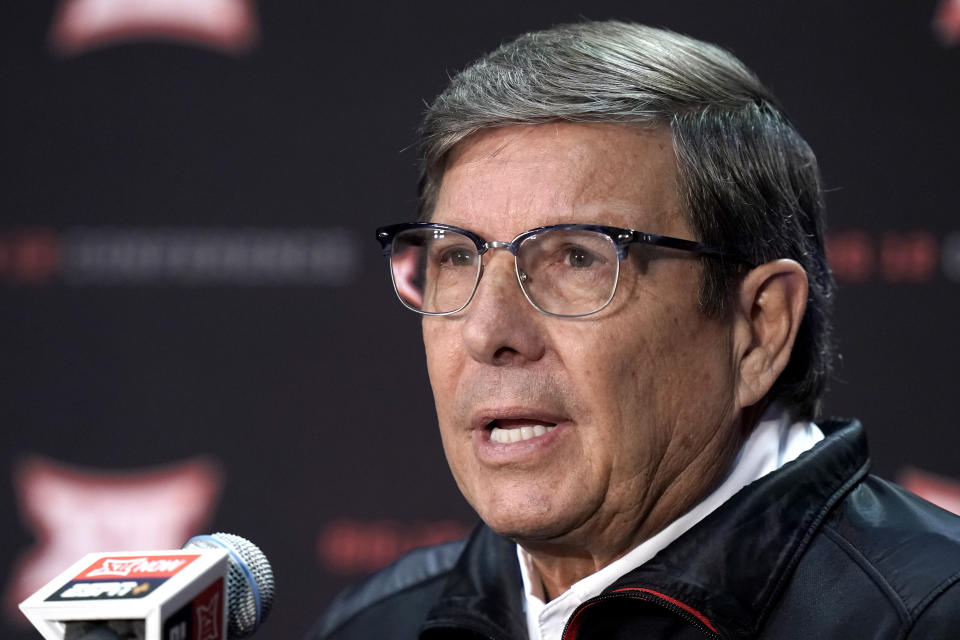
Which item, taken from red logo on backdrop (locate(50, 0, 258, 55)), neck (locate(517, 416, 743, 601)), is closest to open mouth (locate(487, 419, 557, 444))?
neck (locate(517, 416, 743, 601))

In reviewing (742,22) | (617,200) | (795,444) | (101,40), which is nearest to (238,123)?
(101,40)

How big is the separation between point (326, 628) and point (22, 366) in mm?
1240

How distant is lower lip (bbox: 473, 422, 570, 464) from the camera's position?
140cm

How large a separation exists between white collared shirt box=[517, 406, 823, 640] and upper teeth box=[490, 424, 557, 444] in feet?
0.74

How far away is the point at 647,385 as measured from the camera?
1.43 m

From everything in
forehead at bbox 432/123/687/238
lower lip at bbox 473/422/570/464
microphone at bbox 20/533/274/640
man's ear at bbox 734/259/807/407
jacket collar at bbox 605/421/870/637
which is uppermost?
forehead at bbox 432/123/687/238

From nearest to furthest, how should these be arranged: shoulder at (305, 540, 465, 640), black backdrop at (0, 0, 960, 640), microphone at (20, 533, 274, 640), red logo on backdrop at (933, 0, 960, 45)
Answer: microphone at (20, 533, 274, 640)
shoulder at (305, 540, 465, 640)
red logo on backdrop at (933, 0, 960, 45)
black backdrop at (0, 0, 960, 640)

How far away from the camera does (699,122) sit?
4.96ft

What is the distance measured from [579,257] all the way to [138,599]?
2.56 feet

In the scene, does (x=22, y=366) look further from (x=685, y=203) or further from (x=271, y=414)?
(x=685, y=203)

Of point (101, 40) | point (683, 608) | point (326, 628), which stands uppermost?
point (101, 40)

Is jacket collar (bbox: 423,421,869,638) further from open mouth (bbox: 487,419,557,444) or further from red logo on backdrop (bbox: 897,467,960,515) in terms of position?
red logo on backdrop (bbox: 897,467,960,515)

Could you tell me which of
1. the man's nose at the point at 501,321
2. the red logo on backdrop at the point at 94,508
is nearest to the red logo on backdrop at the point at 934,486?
the man's nose at the point at 501,321

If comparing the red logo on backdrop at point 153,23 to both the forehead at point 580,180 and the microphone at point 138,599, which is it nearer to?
the forehead at point 580,180
